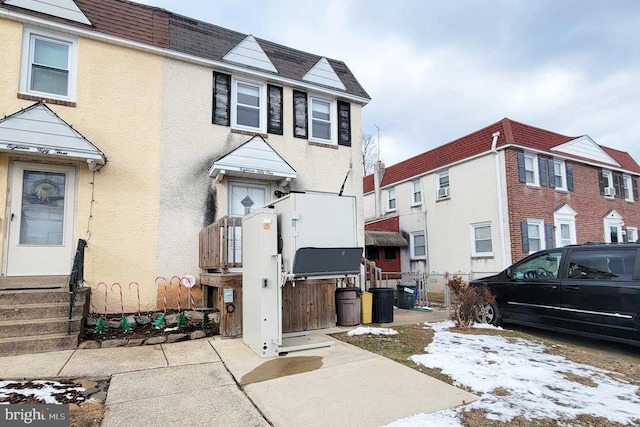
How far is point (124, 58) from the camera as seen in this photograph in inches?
333

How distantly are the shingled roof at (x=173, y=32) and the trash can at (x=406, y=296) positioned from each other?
19.9 ft

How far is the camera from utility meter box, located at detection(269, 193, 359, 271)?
5445mm

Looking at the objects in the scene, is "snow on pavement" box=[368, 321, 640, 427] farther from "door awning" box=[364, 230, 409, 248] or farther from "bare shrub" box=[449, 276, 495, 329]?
"door awning" box=[364, 230, 409, 248]

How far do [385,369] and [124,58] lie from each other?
8663 mm

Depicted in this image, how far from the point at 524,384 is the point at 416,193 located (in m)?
15.2

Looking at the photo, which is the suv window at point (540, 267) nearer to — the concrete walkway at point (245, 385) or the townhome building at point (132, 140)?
the concrete walkway at point (245, 385)

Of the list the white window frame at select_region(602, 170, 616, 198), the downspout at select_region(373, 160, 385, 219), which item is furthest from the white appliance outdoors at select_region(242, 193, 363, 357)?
the white window frame at select_region(602, 170, 616, 198)

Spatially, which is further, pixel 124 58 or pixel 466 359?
pixel 124 58

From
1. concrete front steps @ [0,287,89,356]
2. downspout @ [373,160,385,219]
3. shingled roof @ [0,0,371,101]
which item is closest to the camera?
concrete front steps @ [0,287,89,356]

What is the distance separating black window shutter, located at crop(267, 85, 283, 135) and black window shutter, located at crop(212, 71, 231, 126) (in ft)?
3.56

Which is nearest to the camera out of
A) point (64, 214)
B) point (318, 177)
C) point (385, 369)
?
point (385, 369)

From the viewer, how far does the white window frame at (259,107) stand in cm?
956

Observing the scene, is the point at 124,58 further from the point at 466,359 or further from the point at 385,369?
the point at 466,359

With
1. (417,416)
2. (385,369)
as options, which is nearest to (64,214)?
(385,369)
